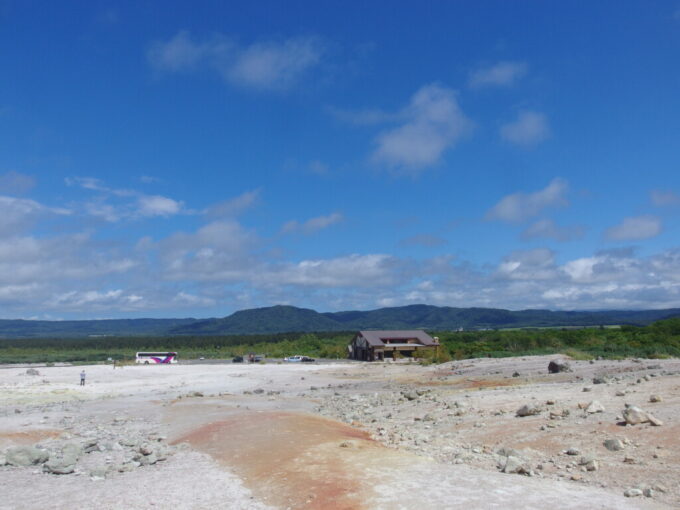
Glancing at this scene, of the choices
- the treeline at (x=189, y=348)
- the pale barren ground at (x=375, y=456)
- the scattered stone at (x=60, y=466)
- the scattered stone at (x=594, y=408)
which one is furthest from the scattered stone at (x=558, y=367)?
the treeline at (x=189, y=348)

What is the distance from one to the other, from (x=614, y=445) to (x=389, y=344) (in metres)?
78.3

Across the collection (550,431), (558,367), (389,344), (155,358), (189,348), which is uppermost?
(389,344)

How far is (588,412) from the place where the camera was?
18375mm

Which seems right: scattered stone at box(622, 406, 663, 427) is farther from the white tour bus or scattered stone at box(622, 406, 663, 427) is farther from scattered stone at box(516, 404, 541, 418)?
the white tour bus

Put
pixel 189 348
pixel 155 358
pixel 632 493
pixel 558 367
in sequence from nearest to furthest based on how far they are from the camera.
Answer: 1. pixel 632 493
2. pixel 558 367
3. pixel 155 358
4. pixel 189 348

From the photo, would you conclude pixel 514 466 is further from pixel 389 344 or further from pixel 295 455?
pixel 389 344

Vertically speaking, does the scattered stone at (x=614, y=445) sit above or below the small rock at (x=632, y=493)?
above

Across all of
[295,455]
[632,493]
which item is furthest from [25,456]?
[632,493]

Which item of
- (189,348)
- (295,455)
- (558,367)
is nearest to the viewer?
(295,455)

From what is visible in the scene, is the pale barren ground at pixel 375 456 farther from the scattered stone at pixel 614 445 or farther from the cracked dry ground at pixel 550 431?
the scattered stone at pixel 614 445

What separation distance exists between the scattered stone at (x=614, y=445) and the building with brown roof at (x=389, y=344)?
74.7 metres

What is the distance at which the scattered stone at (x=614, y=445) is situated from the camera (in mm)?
14227

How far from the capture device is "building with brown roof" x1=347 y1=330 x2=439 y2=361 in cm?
9112

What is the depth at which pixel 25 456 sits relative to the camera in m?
17.9
